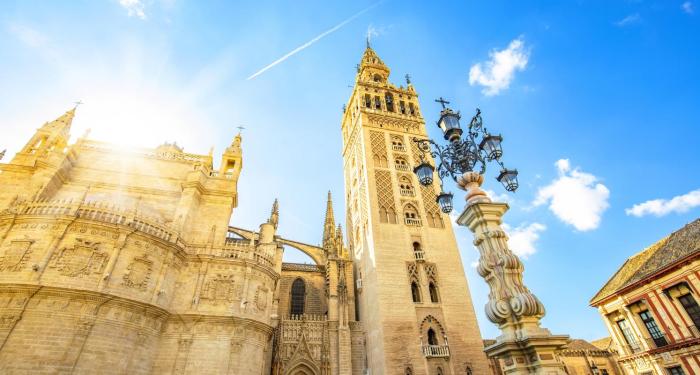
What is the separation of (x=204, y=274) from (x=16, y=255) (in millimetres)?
7197

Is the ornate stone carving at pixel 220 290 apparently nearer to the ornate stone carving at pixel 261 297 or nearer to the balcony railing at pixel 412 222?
the ornate stone carving at pixel 261 297

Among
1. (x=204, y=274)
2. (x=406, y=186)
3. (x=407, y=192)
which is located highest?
(x=406, y=186)

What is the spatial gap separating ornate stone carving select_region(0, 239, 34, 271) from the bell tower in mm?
16839

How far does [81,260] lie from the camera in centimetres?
1393

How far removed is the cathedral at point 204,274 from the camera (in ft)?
42.9

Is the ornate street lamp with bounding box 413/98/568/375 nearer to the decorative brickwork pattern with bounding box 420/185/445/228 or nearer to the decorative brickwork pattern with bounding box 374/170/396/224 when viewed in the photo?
the decorative brickwork pattern with bounding box 374/170/396/224

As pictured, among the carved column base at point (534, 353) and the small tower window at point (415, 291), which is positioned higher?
the small tower window at point (415, 291)

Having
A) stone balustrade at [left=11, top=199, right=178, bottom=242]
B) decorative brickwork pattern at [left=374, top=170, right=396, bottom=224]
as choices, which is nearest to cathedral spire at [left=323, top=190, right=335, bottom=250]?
decorative brickwork pattern at [left=374, top=170, right=396, bottom=224]

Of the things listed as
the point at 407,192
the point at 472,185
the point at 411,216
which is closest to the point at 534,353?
the point at 472,185

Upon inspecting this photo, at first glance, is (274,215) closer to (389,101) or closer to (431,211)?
(431,211)

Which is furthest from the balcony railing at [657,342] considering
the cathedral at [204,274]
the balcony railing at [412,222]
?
the balcony railing at [412,222]

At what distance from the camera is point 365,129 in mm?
29859

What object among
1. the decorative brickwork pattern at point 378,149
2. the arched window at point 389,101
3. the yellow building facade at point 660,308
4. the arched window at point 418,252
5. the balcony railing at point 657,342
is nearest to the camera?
the yellow building facade at point 660,308

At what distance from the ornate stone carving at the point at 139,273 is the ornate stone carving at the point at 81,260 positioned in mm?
988
